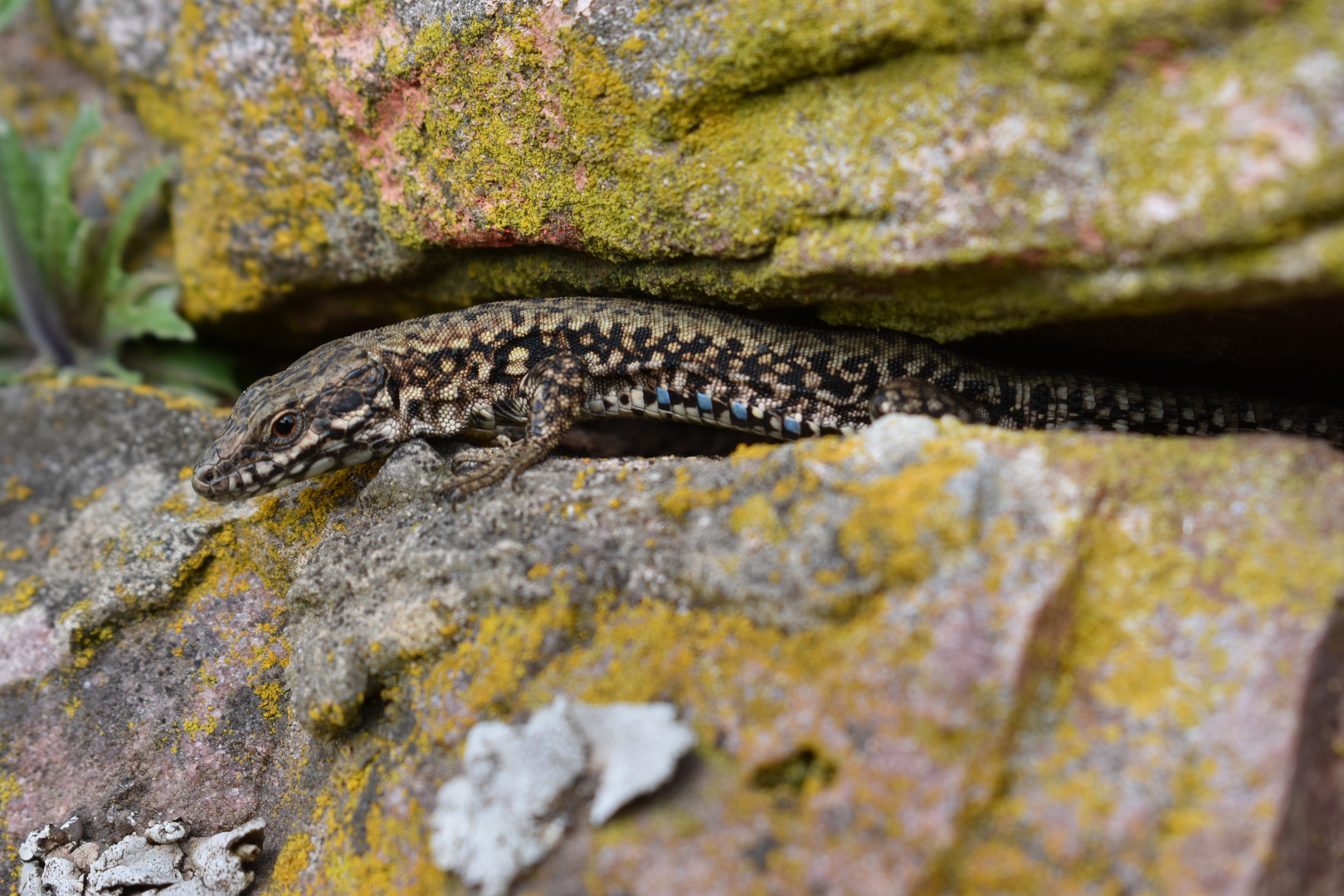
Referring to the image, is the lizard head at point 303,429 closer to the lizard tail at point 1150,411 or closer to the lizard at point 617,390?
the lizard at point 617,390

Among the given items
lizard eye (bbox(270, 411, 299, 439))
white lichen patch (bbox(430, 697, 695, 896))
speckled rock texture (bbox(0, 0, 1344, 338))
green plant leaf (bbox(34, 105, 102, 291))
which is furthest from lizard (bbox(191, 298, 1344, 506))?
green plant leaf (bbox(34, 105, 102, 291))

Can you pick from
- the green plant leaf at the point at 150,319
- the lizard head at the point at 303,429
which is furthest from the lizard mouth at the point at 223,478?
the green plant leaf at the point at 150,319

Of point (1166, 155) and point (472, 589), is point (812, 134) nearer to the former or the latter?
point (1166, 155)

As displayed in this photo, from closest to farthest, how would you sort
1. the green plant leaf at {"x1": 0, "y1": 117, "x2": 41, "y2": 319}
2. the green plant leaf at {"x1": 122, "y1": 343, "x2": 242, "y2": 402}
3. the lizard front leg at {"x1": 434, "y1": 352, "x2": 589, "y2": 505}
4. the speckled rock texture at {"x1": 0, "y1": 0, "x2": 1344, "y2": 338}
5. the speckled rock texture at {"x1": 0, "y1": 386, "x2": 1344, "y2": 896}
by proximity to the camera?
the speckled rock texture at {"x1": 0, "y1": 386, "x2": 1344, "y2": 896} → the speckled rock texture at {"x1": 0, "y1": 0, "x2": 1344, "y2": 338} → the lizard front leg at {"x1": 434, "y1": 352, "x2": 589, "y2": 505} → the green plant leaf at {"x1": 0, "y1": 117, "x2": 41, "y2": 319} → the green plant leaf at {"x1": 122, "y1": 343, "x2": 242, "y2": 402}

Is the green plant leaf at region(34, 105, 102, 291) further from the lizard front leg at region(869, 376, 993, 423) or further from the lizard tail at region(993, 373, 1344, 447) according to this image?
the lizard tail at region(993, 373, 1344, 447)

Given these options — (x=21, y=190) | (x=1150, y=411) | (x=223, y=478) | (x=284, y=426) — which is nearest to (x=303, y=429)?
(x=284, y=426)

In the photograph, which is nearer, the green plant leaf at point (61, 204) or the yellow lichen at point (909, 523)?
the yellow lichen at point (909, 523)
